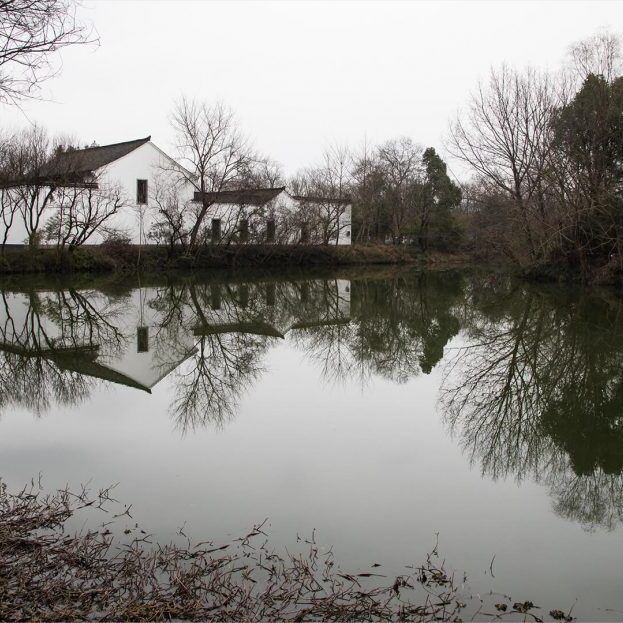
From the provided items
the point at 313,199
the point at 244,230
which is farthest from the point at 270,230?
the point at 313,199

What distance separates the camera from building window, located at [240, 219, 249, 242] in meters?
38.0

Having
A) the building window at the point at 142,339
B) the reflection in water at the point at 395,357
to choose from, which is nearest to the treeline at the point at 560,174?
the reflection in water at the point at 395,357

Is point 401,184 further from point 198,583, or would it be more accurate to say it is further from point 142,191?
point 198,583

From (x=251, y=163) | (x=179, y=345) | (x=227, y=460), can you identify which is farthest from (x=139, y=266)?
(x=227, y=460)

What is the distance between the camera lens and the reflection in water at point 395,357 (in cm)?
688

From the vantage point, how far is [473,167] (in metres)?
31.5

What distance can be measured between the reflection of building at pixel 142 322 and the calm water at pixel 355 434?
4.5 inches

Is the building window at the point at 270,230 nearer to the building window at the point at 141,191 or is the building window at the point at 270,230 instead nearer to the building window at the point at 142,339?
the building window at the point at 141,191

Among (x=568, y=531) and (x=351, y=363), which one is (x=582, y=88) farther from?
(x=568, y=531)

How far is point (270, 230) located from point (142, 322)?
81.0 feet

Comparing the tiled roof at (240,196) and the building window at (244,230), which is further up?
the tiled roof at (240,196)

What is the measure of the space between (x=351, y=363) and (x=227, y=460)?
5345mm

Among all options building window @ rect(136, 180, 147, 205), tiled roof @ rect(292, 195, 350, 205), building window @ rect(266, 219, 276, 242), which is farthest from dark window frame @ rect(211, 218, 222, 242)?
tiled roof @ rect(292, 195, 350, 205)

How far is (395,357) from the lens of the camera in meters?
11.8
